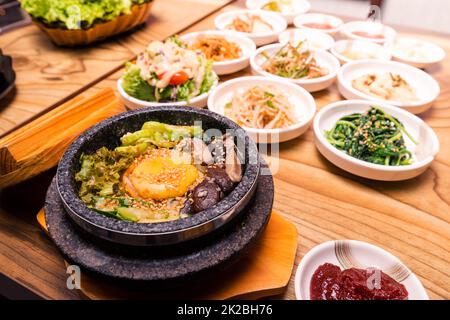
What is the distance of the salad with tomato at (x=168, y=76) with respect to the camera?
2666mm

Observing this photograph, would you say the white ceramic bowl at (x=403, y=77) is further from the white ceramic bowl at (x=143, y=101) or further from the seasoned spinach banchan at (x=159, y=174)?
the seasoned spinach banchan at (x=159, y=174)

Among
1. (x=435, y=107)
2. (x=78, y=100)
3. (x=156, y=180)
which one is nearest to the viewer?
(x=156, y=180)

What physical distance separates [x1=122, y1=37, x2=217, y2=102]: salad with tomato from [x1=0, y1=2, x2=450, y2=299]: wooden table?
82 centimetres

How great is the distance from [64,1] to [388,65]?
2.85 meters

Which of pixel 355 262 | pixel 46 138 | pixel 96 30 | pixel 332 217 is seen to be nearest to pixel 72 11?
pixel 96 30

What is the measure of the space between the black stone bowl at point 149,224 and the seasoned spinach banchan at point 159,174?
2.0 inches

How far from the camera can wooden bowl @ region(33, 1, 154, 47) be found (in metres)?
3.32

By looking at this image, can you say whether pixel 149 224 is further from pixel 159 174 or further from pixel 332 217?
pixel 332 217

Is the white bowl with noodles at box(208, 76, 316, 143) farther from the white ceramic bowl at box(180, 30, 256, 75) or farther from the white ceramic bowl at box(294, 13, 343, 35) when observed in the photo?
the white ceramic bowl at box(294, 13, 343, 35)

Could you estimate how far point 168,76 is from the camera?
2648 millimetres

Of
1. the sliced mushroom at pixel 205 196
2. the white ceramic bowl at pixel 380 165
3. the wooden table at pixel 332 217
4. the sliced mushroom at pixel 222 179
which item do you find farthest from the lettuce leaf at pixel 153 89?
the sliced mushroom at pixel 205 196

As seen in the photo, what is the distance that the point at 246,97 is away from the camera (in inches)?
103
